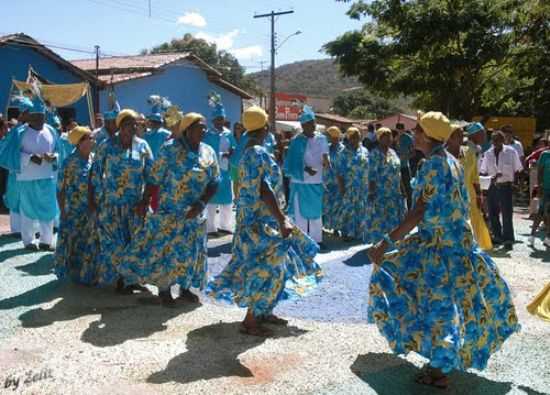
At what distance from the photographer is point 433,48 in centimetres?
2100

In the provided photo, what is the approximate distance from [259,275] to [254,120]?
1.26 meters

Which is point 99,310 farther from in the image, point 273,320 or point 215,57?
point 215,57

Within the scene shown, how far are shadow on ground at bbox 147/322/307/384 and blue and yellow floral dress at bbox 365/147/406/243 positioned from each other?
435cm

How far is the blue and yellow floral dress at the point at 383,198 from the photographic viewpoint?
9.37 metres

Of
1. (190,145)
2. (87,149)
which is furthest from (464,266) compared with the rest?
(87,149)

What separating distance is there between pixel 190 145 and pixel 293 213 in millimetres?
3475

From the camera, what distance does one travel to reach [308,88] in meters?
96.9

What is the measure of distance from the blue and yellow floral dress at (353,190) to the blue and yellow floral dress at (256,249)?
480 cm

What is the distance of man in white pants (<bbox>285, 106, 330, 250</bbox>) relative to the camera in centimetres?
871

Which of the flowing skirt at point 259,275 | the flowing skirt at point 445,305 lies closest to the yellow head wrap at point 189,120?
the flowing skirt at point 259,275

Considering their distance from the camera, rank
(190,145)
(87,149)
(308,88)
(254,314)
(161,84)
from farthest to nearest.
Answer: (308,88) < (161,84) < (87,149) < (190,145) < (254,314)

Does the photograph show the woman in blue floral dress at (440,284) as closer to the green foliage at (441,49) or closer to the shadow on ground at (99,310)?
the shadow on ground at (99,310)

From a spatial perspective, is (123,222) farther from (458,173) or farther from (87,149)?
(458,173)

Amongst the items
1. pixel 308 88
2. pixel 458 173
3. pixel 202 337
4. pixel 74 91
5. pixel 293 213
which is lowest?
pixel 202 337
